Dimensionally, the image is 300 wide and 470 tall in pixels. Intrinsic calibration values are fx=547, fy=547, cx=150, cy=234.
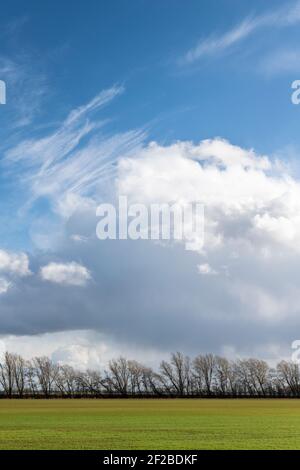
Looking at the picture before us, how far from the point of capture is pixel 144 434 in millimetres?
47438
